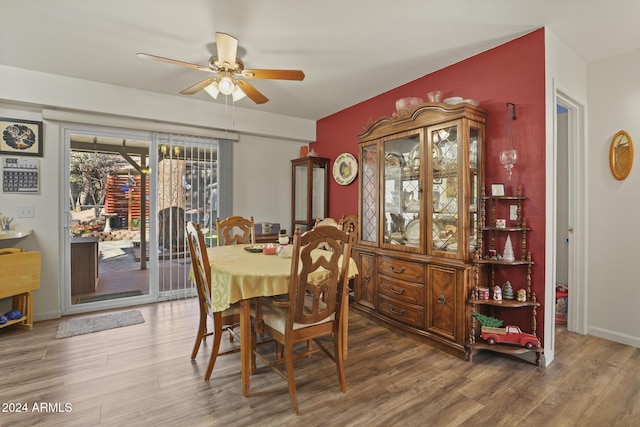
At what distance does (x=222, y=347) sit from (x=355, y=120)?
316 centimetres

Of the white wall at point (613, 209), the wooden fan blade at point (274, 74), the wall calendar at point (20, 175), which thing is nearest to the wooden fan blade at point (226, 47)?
the wooden fan blade at point (274, 74)

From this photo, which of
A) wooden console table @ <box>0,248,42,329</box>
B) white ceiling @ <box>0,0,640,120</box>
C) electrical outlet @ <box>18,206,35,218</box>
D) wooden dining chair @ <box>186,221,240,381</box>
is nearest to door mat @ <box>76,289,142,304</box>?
wooden console table @ <box>0,248,42,329</box>

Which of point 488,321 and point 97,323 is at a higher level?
point 488,321

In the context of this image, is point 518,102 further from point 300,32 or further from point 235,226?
point 235,226

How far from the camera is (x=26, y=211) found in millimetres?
3232

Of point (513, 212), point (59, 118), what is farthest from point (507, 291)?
point (59, 118)

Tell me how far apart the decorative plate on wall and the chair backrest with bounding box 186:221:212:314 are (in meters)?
2.51

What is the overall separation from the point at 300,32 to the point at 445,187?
1.74 m

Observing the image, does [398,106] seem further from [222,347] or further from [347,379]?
[222,347]

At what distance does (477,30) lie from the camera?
7.89ft

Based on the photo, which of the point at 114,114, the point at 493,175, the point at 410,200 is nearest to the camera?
the point at 493,175

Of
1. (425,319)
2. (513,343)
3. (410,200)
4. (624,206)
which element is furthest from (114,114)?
(624,206)

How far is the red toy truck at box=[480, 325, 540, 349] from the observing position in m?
2.31

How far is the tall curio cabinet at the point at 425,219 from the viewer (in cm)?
251
